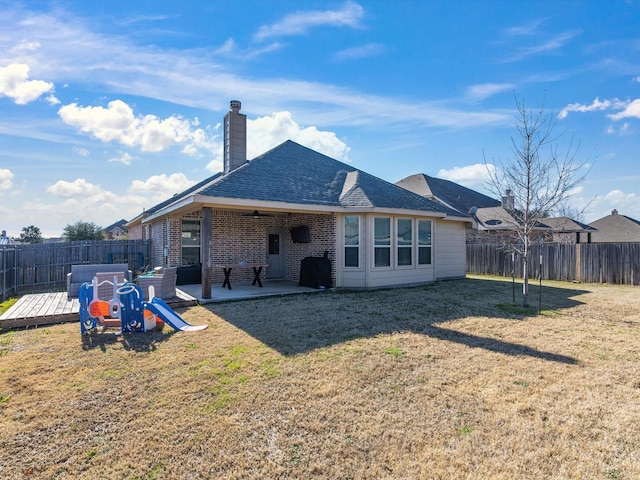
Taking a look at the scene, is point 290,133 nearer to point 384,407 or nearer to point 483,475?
point 384,407

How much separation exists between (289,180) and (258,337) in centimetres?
622

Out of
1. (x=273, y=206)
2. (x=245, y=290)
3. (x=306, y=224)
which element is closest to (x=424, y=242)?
(x=306, y=224)

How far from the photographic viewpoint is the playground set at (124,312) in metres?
5.73

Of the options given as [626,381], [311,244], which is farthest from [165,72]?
[626,381]

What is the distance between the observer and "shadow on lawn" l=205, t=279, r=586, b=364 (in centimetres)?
525

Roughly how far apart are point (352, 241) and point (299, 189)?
220cm

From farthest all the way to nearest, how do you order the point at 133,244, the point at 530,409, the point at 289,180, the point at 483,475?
the point at 133,244, the point at 289,180, the point at 530,409, the point at 483,475

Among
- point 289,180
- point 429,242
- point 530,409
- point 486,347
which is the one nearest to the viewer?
point 530,409

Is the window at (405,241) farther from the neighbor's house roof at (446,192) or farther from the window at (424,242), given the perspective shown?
the neighbor's house roof at (446,192)

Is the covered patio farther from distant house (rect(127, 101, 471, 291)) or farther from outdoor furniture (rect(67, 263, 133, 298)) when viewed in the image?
outdoor furniture (rect(67, 263, 133, 298))

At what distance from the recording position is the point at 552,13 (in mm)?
8484

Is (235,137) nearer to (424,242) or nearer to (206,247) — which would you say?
(206,247)

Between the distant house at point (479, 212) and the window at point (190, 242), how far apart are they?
593 inches

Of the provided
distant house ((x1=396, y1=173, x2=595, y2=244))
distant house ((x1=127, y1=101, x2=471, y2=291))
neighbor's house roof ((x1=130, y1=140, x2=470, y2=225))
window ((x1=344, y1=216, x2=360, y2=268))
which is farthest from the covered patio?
distant house ((x1=396, y1=173, x2=595, y2=244))
